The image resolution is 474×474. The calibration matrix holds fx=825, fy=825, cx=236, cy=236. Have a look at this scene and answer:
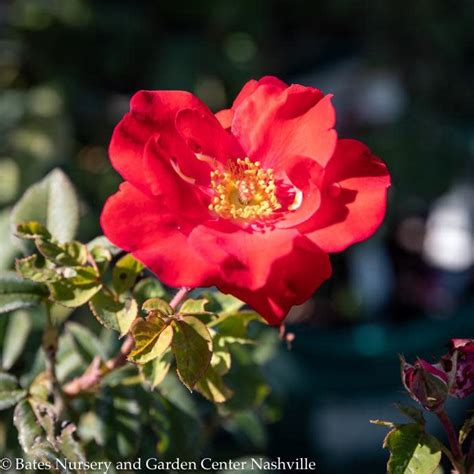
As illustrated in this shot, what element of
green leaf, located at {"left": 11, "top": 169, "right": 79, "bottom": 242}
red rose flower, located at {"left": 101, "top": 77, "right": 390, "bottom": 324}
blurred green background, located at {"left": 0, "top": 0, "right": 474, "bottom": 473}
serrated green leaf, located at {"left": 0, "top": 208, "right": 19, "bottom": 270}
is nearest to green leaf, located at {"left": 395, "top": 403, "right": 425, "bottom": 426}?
red rose flower, located at {"left": 101, "top": 77, "right": 390, "bottom": 324}

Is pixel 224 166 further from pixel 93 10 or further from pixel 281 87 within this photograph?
pixel 93 10

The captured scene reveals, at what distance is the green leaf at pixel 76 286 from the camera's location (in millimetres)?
580

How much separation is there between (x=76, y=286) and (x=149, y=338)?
88 millimetres

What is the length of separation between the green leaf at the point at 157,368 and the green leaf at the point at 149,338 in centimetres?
6

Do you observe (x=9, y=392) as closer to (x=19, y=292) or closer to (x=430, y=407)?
(x=19, y=292)

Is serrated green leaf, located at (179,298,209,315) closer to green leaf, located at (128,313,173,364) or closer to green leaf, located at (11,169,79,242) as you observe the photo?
green leaf, located at (128,313,173,364)

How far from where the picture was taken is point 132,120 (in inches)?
21.5

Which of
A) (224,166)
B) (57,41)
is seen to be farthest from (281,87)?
(57,41)

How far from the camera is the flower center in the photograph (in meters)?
0.62

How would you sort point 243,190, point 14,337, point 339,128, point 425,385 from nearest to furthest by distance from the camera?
1. point 425,385
2. point 243,190
3. point 14,337
4. point 339,128

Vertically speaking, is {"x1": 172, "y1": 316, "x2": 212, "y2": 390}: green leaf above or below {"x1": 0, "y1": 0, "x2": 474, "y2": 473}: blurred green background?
above

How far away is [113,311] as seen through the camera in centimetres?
58

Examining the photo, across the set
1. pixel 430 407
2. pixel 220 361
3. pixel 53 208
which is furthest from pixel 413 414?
pixel 53 208

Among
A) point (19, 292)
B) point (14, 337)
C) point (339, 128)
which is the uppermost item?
point (19, 292)
